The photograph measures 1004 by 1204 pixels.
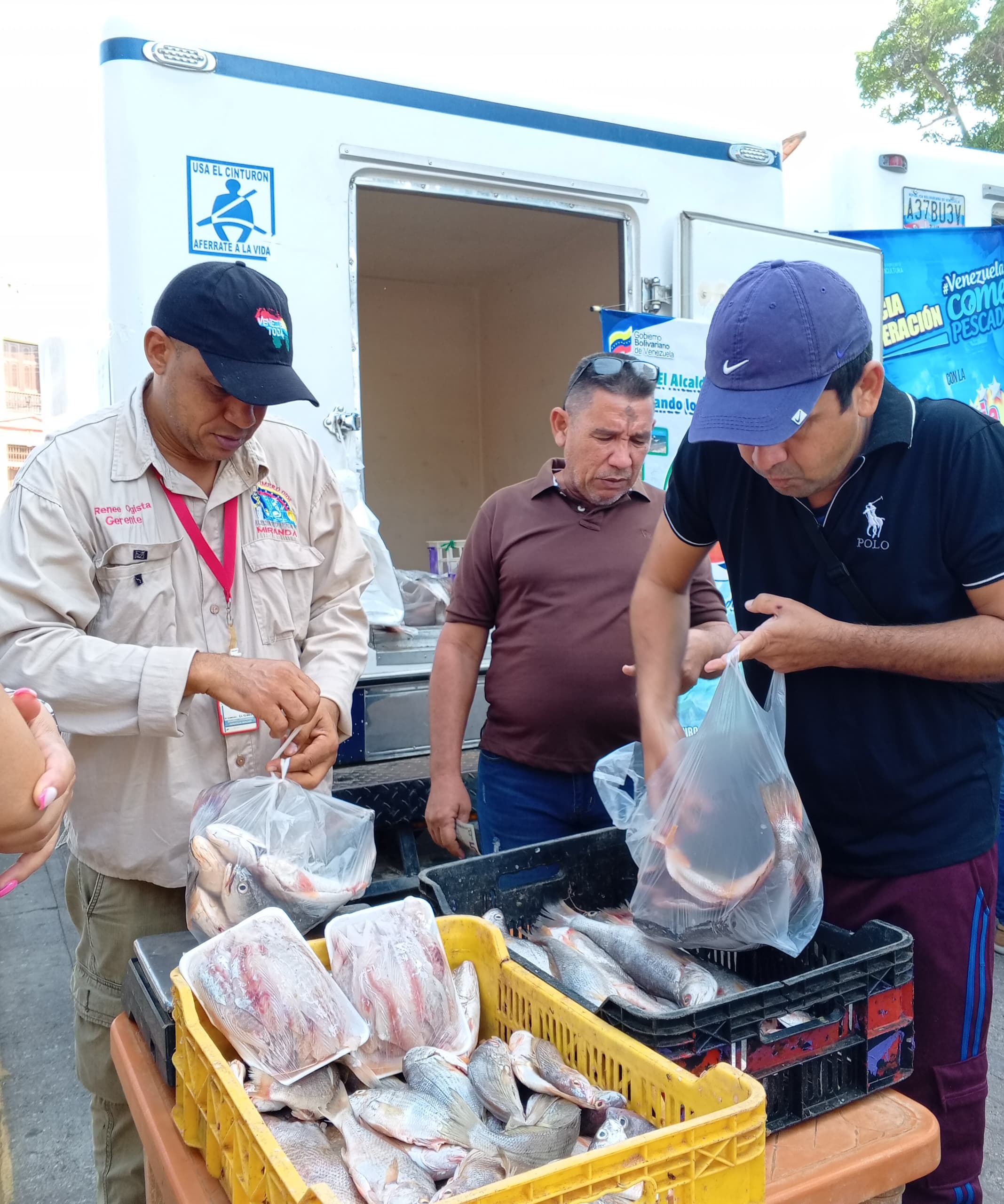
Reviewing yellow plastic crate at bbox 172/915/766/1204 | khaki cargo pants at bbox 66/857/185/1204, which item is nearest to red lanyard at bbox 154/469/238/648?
khaki cargo pants at bbox 66/857/185/1204

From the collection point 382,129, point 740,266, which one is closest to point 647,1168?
point 382,129

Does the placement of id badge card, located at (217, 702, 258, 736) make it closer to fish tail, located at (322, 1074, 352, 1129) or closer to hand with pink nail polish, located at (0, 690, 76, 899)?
hand with pink nail polish, located at (0, 690, 76, 899)

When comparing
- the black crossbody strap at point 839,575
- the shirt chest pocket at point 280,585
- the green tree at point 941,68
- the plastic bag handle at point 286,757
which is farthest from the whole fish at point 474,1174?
the green tree at point 941,68

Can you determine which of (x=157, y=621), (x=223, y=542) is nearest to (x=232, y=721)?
(x=157, y=621)

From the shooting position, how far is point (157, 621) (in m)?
2.07

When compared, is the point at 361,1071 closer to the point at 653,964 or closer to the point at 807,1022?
the point at 653,964

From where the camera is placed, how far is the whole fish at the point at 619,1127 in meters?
1.13

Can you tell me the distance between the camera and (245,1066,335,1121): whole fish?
1244mm

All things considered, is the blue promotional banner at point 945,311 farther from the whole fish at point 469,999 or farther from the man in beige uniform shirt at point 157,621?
the whole fish at point 469,999

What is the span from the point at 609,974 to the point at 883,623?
789 mm

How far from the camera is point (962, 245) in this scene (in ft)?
15.0

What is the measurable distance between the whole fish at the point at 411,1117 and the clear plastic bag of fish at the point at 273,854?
1.25ft

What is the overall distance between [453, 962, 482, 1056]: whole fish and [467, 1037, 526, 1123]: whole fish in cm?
10

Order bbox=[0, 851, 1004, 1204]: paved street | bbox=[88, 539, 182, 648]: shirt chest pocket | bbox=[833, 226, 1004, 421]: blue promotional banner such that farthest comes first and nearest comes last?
bbox=[833, 226, 1004, 421]: blue promotional banner, bbox=[0, 851, 1004, 1204]: paved street, bbox=[88, 539, 182, 648]: shirt chest pocket
